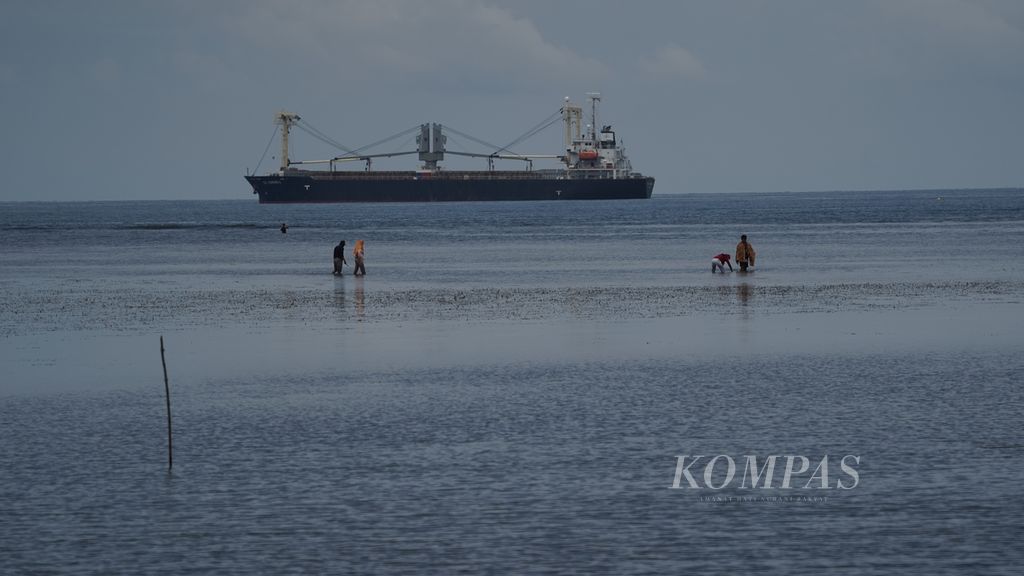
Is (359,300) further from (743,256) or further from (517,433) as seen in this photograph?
(517,433)

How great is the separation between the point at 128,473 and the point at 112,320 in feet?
66.0

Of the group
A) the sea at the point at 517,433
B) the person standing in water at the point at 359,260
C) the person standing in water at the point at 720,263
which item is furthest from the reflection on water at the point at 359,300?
the person standing in water at the point at 720,263

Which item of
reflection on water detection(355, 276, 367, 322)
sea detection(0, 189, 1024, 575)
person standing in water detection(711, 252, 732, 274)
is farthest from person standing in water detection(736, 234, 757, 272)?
reflection on water detection(355, 276, 367, 322)

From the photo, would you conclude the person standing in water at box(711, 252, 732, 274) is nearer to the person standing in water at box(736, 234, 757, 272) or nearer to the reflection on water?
the person standing in water at box(736, 234, 757, 272)

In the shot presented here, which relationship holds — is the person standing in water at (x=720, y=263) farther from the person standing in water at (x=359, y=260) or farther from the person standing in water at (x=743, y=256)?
the person standing in water at (x=359, y=260)

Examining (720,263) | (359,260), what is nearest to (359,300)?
(359,260)

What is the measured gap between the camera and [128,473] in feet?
57.8

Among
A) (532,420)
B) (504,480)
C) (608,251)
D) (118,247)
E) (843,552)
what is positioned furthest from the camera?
(118,247)

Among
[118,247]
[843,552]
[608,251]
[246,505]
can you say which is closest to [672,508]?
[843,552]

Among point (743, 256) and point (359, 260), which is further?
point (359, 260)

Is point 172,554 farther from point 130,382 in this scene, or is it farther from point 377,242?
point 377,242

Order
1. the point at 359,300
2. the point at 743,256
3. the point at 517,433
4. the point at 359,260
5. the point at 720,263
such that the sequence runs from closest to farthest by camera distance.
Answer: the point at 517,433, the point at 359,300, the point at 743,256, the point at 720,263, the point at 359,260

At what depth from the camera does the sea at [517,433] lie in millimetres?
14219

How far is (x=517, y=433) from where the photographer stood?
1977 cm
